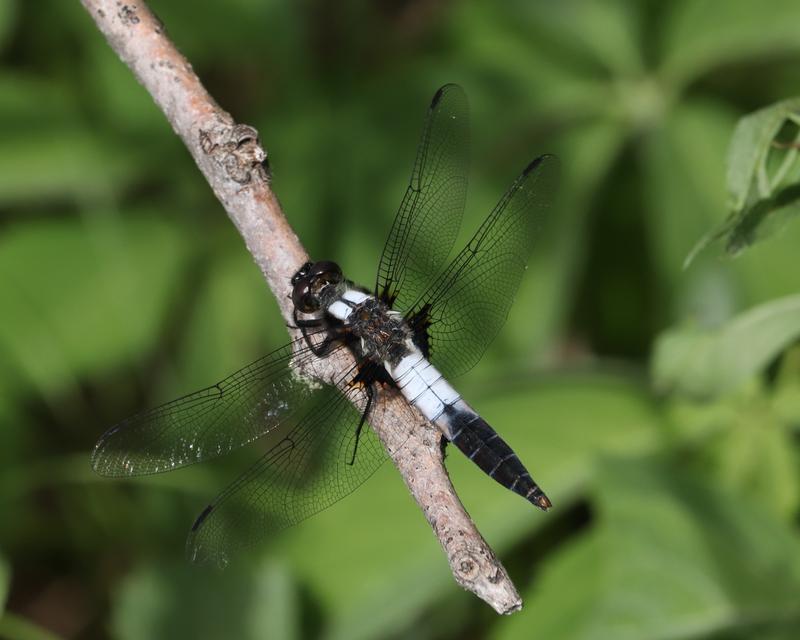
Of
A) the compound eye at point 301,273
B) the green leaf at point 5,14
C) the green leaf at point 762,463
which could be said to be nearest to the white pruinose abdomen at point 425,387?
the compound eye at point 301,273

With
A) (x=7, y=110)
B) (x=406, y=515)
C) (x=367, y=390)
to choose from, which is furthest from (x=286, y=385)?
(x=7, y=110)

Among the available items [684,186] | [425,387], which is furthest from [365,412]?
[684,186]

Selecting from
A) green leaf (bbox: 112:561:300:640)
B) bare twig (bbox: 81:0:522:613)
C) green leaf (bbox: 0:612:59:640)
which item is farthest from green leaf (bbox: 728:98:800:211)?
green leaf (bbox: 0:612:59:640)

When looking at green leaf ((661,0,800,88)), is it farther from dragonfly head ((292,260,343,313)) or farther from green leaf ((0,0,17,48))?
green leaf ((0,0,17,48))

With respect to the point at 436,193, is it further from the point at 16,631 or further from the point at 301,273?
the point at 16,631

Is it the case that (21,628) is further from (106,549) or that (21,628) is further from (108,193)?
(108,193)
